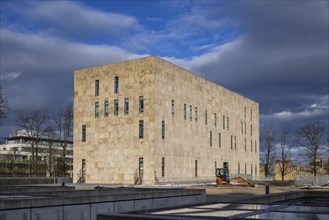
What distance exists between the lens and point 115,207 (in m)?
16.7

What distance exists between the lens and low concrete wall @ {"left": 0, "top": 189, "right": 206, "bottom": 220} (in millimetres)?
12829

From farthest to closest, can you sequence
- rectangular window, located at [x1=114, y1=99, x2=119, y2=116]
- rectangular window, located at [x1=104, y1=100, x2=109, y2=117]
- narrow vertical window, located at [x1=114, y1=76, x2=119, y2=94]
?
rectangular window, located at [x1=104, y1=100, x2=109, y2=117] < narrow vertical window, located at [x1=114, y1=76, x2=119, y2=94] < rectangular window, located at [x1=114, y1=99, x2=119, y2=116]

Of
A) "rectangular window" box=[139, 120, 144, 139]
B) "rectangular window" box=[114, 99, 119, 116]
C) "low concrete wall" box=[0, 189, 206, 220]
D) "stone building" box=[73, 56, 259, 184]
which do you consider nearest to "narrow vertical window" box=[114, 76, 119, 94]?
"stone building" box=[73, 56, 259, 184]

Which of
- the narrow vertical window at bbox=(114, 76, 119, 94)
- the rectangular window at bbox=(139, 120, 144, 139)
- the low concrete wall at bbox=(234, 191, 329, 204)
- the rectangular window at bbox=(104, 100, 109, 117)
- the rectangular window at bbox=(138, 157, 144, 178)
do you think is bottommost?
the rectangular window at bbox=(138, 157, 144, 178)

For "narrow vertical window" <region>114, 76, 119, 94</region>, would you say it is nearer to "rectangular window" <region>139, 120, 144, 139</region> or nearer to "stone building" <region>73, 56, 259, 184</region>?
"stone building" <region>73, 56, 259, 184</region>

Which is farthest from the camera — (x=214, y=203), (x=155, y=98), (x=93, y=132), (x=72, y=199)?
(x=93, y=132)

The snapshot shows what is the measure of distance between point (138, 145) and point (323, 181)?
23013 mm

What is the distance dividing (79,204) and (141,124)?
34.0 meters

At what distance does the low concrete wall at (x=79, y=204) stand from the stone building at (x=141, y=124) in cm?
2805

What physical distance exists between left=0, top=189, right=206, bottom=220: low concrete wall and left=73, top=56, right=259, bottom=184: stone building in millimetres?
28049

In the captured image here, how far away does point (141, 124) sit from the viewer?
49062 millimetres

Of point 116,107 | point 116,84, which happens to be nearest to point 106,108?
point 116,107

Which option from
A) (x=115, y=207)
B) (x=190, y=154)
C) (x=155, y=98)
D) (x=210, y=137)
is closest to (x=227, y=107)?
(x=210, y=137)

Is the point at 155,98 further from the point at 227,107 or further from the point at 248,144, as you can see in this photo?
the point at 248,144
